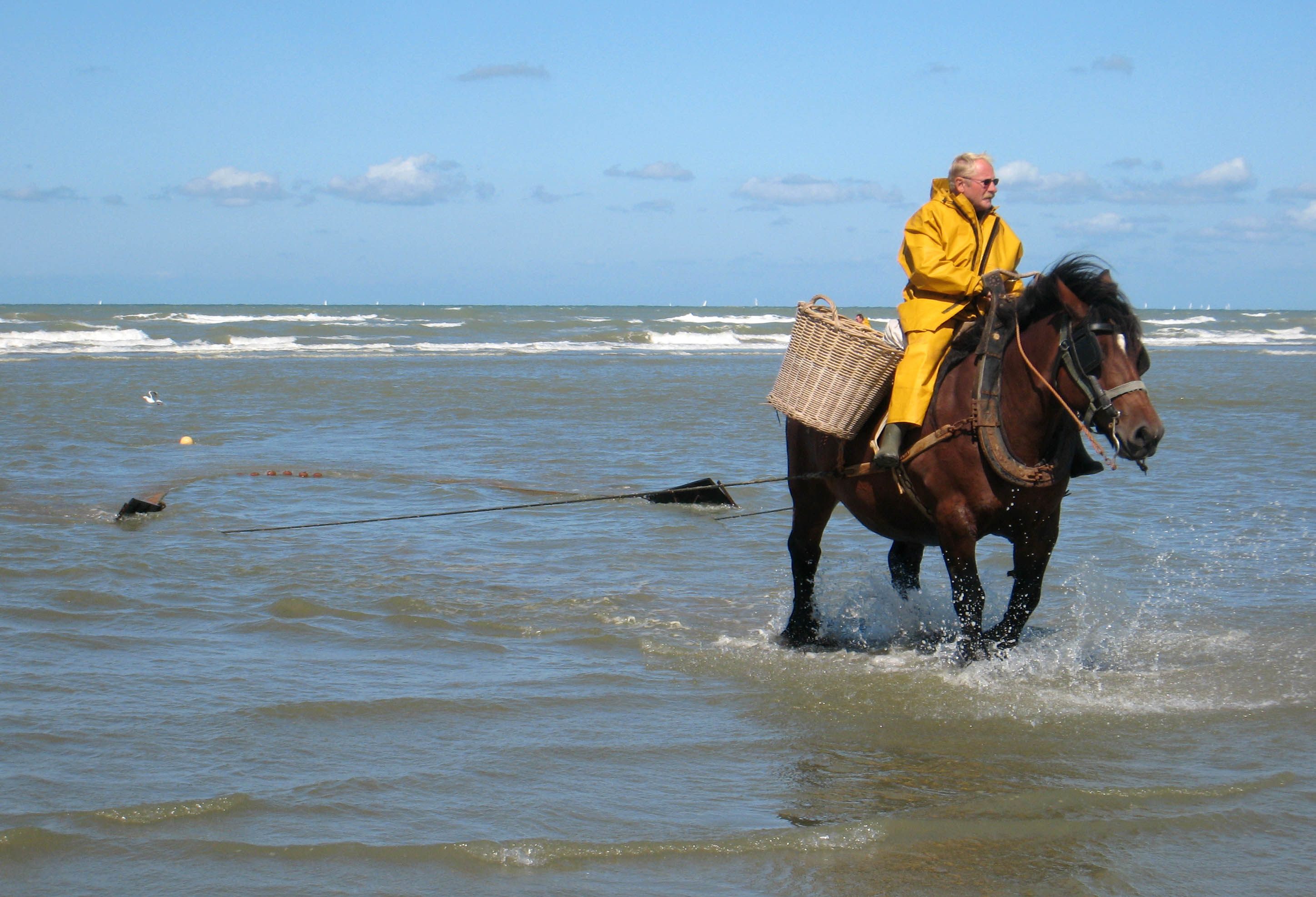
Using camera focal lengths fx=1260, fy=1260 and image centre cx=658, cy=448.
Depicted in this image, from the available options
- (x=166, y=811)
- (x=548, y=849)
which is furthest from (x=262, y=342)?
(x=548, y=849)

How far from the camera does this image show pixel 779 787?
4668 millimetres

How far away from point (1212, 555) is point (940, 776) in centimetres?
491

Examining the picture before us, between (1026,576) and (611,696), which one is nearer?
(1026,576)

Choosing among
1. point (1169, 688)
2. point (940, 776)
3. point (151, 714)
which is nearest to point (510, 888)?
point (940, 776)

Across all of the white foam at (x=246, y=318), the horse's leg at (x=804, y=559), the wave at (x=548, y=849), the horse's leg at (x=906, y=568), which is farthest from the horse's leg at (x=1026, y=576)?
the white foam at (x=246, y=318)

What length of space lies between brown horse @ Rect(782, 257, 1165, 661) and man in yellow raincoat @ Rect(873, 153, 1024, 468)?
0.10 metres

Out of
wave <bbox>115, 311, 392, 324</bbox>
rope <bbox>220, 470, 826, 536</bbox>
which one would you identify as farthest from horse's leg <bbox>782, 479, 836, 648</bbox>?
wave <bbox>115, 311, 392, 324</bbox>

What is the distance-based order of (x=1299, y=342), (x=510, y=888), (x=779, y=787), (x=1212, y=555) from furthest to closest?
(x=1299, y=342) → (x=1212, y=555) → (x=779, y=787) → (x=510, y=888)

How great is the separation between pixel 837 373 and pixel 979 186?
3.54 feet

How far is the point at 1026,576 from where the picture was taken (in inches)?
223

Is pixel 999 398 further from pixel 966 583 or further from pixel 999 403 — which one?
pixel 966 583

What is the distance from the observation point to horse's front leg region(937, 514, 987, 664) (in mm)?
5609

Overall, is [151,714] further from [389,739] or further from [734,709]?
[734,709]

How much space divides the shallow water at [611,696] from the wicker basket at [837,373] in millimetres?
1283
